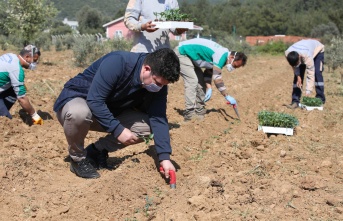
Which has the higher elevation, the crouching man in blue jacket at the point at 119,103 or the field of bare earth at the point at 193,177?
the crouching man in blue jacket at the point at 119,103

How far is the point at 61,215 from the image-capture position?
3.36 metres

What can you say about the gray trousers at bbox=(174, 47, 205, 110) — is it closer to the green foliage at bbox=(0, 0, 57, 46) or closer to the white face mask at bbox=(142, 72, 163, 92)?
the white face mask at bbox=(142, 72, 163, 92)

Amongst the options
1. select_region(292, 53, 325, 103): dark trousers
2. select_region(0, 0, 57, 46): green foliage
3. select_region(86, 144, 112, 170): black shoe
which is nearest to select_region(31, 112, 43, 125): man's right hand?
select_region(86, 144, 112, 170): black shoe

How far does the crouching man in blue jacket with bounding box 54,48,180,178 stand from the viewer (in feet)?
11.8

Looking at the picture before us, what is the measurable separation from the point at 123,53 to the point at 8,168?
1489 millimetres

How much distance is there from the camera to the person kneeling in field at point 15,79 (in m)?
5.80

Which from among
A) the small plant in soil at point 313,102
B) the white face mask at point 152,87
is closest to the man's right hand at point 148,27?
the white face mask at point 152,87

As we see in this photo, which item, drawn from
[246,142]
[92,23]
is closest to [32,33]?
[246,142]

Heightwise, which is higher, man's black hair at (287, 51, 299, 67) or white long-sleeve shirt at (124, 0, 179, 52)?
white long-sleeve shirt at (124, 0, 179, 52)

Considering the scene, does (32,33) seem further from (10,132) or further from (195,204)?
(195,204)

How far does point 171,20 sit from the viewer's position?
5.31 m

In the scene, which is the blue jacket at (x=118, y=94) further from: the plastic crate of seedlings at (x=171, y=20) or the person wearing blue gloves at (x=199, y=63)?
the person wearing blue gloves at (x=199, y=63)

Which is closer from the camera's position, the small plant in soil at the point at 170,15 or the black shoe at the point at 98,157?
the black shoe at the point at 98,157

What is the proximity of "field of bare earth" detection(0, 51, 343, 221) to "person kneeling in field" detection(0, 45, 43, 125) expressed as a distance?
0.24m
